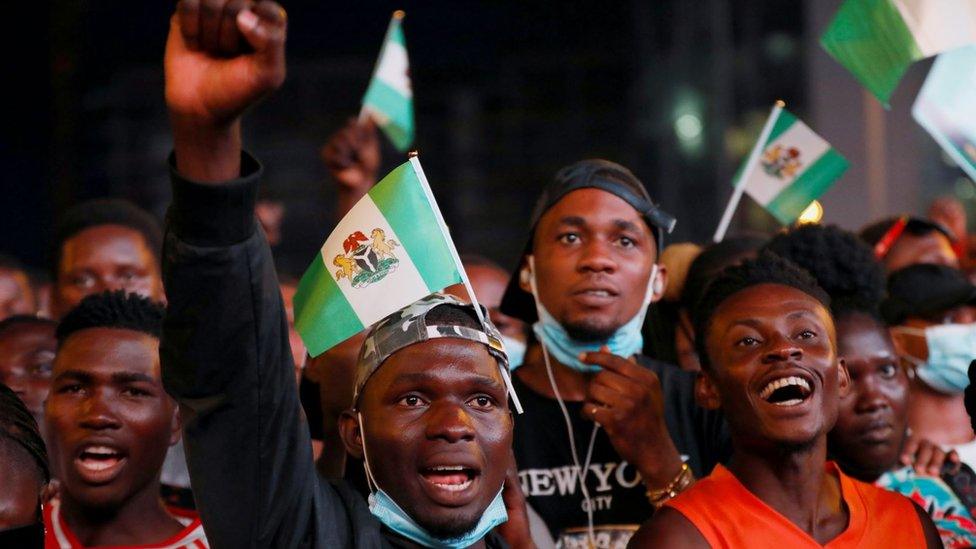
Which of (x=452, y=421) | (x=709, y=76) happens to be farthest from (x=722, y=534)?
(x=709, y=76)

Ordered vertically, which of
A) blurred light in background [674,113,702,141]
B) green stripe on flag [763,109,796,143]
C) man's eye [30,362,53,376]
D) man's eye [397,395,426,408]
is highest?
green stripe on flag [763,109,796,143]

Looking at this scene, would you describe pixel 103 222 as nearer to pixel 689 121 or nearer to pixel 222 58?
pixel 222 58

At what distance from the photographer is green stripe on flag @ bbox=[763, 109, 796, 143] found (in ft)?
19.2

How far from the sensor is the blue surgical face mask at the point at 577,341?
440 cm

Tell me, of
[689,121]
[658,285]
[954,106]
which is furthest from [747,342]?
[689,121]

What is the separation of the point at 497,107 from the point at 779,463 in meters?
6.75

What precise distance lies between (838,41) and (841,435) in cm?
119

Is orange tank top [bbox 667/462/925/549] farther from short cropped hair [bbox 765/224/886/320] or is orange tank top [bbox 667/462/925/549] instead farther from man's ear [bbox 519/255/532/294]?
man's ear [bbox 519/255/532/294]

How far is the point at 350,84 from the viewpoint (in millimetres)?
9766

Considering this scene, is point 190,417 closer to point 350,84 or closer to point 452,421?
point 452,421

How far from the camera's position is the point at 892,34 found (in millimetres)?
4125

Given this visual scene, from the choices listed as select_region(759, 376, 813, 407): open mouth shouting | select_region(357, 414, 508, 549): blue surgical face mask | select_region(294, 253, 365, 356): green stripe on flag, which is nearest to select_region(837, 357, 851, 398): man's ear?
select_region(759, 376, 813, 407): open mouth shouting

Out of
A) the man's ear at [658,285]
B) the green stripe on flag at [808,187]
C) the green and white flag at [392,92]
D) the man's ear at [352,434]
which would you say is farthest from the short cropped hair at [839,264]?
the green and white flag at [392,92]

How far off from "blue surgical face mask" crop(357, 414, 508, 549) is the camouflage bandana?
158 mm
